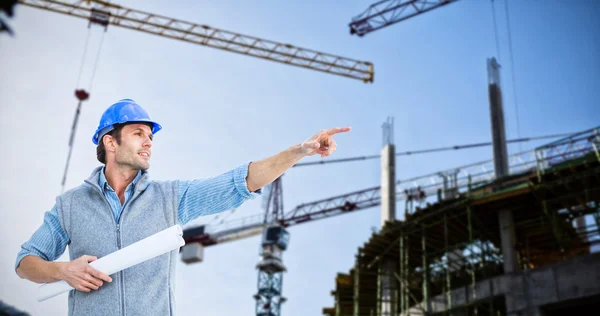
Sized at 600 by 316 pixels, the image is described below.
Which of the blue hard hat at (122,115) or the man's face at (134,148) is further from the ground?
the blue hard hat at (122,115)

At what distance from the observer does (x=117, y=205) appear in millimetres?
3430

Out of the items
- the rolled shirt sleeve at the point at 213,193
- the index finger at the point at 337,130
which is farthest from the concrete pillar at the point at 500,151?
the rolled shirt sleeve at the point at 213,193

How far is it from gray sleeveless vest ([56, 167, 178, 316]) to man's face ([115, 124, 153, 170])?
0.11 metres

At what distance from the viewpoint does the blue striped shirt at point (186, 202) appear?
327 centimetres

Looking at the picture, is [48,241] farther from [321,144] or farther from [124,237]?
[321,144]

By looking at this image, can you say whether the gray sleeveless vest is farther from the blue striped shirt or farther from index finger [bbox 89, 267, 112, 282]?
index finger [bbox 89, 267, 112, 282]

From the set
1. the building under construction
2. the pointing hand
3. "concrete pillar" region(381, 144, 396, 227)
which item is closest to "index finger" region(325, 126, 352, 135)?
the pointing hand

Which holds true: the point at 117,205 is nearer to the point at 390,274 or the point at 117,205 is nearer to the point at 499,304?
the point at 499,304

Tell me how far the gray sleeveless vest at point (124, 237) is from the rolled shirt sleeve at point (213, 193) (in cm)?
8

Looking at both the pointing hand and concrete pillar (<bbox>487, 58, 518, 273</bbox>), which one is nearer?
the pointing hand

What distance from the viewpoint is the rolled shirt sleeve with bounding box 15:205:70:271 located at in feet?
10.6

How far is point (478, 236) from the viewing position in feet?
91.8

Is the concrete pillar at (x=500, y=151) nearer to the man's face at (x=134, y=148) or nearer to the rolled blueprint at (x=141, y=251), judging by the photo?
the man's face at (x=134, y=148)

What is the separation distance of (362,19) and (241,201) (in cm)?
5741
